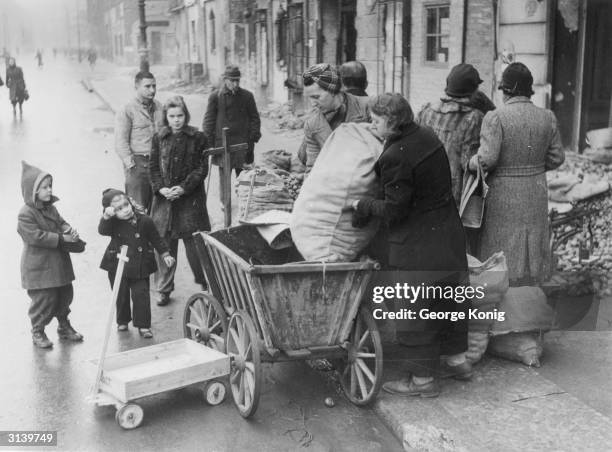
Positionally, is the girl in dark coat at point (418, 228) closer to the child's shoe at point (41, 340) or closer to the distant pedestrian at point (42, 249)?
the distant pedestrian at point (42, 249)

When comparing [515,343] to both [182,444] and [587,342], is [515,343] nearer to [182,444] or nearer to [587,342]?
[587,342]

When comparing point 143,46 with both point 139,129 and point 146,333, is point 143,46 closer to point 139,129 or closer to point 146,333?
point 139,129

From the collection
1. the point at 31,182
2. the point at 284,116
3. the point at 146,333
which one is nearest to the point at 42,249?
the point at 31,182

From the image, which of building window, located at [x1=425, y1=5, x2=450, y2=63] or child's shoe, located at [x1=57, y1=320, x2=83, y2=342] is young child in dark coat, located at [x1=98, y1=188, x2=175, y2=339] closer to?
child's shoe, located at [x1=57, y1=320, x2=83, y2=342]

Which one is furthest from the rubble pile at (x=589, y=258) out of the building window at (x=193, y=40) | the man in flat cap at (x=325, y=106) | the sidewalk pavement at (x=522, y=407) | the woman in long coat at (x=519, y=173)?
the building window at (x=193, y=40)

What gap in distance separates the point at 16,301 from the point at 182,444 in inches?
124

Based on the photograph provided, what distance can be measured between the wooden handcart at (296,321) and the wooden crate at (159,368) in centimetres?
16

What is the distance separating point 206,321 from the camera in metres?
5.41

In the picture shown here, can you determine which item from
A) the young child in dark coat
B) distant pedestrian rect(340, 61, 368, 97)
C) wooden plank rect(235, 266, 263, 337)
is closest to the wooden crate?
wooden plank rect(235, 266, 263, 337)

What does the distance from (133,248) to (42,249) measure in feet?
2.10

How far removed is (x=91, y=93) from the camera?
1346 inches

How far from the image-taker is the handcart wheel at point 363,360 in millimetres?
4586

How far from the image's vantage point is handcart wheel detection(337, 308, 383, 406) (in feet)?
15.0

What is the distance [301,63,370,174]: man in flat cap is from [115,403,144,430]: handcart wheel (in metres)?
2.32
